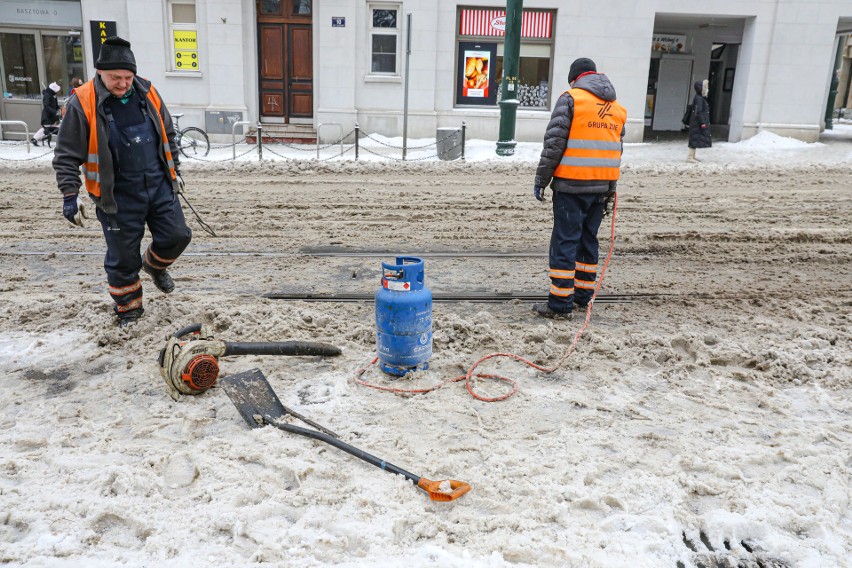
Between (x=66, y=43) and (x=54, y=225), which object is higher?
(x=66, y=43)

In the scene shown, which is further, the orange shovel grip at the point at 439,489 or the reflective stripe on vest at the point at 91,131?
the reflective stripe on vest at the point at 91,131

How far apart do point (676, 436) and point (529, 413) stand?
2.85ft

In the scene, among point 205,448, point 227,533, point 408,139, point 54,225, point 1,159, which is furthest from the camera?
point 408,139

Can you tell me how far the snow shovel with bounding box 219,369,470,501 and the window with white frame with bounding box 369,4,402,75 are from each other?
1603 cm

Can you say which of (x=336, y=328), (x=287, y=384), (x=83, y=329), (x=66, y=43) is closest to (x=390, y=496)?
(x=287, y=384)

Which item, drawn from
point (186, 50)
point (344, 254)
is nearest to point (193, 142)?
point (186, 50)

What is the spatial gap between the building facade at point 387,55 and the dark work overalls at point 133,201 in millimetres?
14094

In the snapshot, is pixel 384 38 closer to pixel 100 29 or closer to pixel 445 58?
pixel 445 58

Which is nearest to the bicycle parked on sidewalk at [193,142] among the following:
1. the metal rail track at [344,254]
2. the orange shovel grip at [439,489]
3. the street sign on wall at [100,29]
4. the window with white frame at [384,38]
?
the street sign on wall at [100,29]

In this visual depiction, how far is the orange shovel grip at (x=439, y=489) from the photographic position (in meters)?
3.34

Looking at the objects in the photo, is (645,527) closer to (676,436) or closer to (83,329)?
(676,436)

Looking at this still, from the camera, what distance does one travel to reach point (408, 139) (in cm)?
1936

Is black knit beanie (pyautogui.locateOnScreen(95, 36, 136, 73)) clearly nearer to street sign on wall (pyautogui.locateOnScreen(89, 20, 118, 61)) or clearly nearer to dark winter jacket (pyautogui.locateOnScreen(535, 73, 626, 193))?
dark winter jacket (pyautogui.locateOnScreen(535, 73, 626, 193))

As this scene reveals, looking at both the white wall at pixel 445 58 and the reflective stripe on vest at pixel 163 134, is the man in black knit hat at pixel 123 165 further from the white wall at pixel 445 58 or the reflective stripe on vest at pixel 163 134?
the white wall at pixel 445 58
